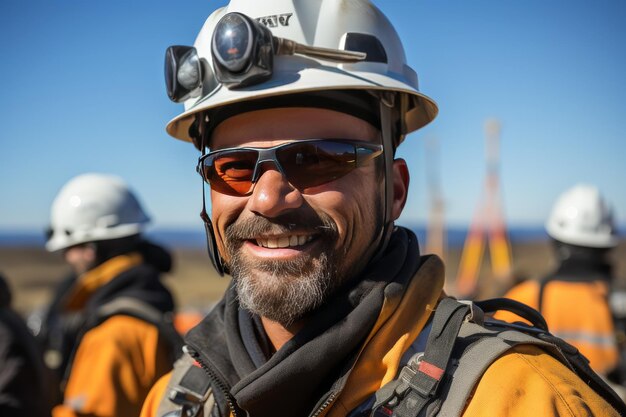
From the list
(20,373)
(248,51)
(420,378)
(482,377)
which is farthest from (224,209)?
(20,373)

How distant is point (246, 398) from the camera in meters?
1.77

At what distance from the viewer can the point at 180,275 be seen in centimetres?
3650

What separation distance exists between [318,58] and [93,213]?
13.4ft

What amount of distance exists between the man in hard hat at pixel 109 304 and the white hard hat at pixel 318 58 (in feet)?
6.44

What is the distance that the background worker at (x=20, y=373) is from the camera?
3.76 metres

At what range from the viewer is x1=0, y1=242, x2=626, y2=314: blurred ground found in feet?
80.8

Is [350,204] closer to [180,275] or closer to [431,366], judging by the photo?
[431,366]

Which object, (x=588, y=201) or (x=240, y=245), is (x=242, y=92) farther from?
(x=588, y=201)

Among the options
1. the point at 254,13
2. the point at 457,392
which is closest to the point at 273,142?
the point at 254,13

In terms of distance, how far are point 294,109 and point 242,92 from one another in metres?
0.18

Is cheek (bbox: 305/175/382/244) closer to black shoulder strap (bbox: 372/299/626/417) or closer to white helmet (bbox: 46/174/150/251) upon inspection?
black shoulder strap (bbox: 372/299/626/417)

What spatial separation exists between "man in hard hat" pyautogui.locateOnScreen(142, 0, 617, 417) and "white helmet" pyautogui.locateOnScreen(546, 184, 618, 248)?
457 centimetres

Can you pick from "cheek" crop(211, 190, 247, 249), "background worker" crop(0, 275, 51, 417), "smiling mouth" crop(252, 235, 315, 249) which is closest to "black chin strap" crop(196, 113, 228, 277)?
"cheek" crop(211, 190, 247, 249)

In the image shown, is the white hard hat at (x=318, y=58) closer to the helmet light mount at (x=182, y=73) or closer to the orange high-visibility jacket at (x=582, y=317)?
the helmet light mount at (x=182, y=73)
